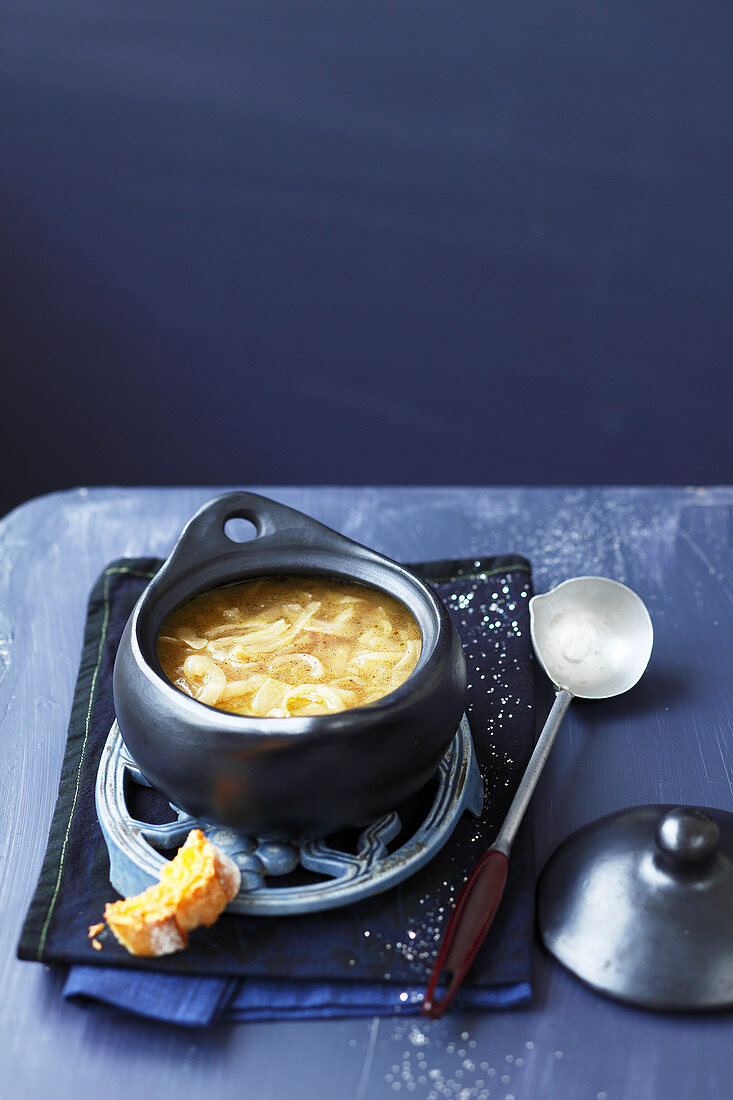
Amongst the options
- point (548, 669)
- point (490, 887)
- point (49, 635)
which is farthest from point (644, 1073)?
point (49, 635)

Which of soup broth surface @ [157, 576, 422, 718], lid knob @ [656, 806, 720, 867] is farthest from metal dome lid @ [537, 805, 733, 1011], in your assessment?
soup broth surface @ [157, 576, 422, 718]

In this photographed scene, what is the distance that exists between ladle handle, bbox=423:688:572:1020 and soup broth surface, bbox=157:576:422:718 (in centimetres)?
17

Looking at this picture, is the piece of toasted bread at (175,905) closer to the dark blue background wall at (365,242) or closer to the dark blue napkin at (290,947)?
the dark blue napkin at (290,947)

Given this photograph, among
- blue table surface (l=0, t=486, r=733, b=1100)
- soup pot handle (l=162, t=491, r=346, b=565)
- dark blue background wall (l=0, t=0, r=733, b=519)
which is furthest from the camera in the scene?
dark blue background wall (l=0, t=0, r=733, b=519)

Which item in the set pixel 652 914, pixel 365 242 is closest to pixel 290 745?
pixel 652 914

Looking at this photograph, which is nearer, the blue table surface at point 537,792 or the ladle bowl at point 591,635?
the blue table surface at point 537,792

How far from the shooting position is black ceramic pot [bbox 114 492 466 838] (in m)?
0.89

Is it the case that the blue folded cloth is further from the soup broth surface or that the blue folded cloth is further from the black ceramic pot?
the soup broth surface

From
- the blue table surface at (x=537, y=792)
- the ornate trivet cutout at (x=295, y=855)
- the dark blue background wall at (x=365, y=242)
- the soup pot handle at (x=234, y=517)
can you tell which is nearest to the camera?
the blue table surface at (x=537, y=792)

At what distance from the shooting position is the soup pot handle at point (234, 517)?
3.77ft

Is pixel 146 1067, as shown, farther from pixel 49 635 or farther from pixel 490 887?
pixel 49 635

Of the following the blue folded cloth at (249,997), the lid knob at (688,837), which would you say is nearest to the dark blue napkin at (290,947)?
the blue folded cloth at (249,997)

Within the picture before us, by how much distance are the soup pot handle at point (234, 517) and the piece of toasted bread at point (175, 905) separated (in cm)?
34

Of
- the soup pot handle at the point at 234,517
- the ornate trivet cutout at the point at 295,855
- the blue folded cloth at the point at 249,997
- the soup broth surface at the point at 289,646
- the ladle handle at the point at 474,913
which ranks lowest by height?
the blue folded cloth at the point at 249,997
